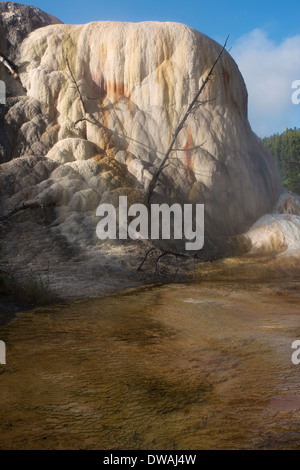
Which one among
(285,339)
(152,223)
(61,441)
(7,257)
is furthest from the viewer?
(152,223)

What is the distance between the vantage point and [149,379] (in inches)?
119

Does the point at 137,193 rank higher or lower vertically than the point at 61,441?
higher

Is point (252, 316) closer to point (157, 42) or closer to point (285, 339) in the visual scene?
point (285, 339)

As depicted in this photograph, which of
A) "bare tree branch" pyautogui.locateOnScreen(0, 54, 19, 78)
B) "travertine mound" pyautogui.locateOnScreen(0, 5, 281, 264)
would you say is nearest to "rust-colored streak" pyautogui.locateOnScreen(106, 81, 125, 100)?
"travertine mound" pyautogui.locateOnScreen(0, 5, 281, 264)

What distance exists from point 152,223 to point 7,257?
3.34 meters

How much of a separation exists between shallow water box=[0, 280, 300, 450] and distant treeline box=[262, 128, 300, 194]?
945 inches

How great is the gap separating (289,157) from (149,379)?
30.9 meters

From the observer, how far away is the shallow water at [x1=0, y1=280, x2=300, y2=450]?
7.36 ft

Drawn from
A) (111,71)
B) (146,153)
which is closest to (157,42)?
(111,71)

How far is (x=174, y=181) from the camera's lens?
438 inches

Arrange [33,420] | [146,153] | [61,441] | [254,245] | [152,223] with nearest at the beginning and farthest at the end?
[61,441] < [33,420] < [152,223] < [254,245] < [146,153]

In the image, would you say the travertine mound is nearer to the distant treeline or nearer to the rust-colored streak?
the rust-colored streak

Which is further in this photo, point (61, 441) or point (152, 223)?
point (152, 223)

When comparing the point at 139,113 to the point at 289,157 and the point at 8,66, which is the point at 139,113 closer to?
the point at 8,66
